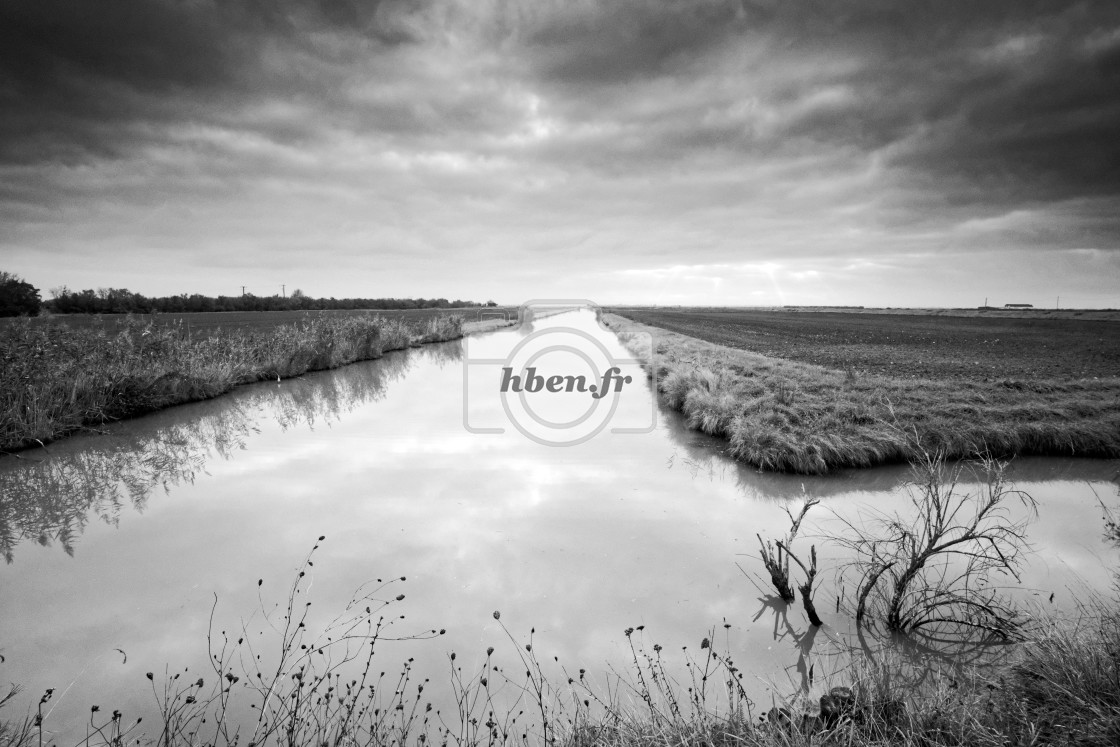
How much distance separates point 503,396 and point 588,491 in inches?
326

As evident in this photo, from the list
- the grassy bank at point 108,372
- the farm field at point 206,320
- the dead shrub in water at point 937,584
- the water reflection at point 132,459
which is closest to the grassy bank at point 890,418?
the dead shrub in water at point 937,584

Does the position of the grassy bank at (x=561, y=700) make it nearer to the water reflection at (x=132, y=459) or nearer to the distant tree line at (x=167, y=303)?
the water reflection at (x=132, y=459)

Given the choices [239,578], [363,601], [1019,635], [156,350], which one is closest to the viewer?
[1019,635]

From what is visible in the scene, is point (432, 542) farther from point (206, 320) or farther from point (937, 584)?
point (206, 320)

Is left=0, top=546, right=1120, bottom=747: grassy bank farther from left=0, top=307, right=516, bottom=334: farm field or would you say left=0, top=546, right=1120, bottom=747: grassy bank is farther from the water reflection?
left=0, top=307, right=516, bottom=334: farm field

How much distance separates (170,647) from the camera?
13.5 feet

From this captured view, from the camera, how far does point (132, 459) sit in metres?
8.98

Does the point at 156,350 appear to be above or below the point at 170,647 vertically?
above

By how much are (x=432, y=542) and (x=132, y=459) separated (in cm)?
696

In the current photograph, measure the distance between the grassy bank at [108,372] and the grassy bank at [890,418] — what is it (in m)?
13.8

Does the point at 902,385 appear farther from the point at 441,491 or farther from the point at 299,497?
the point at 299,497

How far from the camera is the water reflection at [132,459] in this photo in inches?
260

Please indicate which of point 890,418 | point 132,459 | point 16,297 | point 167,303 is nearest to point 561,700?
point 890,418

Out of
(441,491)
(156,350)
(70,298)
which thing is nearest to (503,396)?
(441,491)
